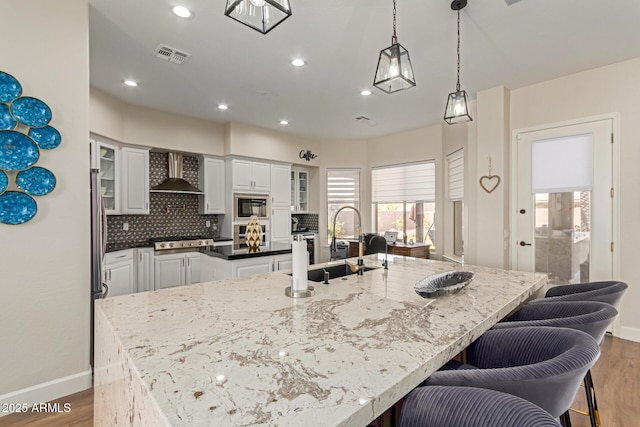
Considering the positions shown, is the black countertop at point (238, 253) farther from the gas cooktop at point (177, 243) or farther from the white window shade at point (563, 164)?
the white window shade at point (563, 164)

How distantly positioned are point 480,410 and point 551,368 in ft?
0.89

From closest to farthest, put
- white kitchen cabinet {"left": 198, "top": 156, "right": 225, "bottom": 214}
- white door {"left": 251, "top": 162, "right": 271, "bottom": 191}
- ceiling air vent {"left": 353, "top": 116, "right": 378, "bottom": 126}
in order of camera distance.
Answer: ceiling air vent {"left": 353, "top": 116, "right": 378, "bottom": 126} < white kitchen cabinet {"left": 198, "top": 156, "right": 225, "bottom": 214} < white door {"left": 251, "top": 162, "right": 271, "bottom": 191}

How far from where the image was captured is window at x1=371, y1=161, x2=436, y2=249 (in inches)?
219

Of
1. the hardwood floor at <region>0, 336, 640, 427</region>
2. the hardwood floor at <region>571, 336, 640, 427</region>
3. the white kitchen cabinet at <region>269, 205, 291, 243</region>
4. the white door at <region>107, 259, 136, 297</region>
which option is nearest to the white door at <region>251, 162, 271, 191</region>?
the white kitchen cabinet at <region>269, 205, 291, 243</region>


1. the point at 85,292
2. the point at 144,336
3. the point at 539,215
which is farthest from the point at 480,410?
the point at 539,215

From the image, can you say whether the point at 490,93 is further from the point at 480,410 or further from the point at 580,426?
the point at 480,410

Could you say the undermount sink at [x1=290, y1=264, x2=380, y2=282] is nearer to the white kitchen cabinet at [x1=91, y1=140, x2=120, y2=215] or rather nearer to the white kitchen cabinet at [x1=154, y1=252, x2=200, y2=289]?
the white kitchen cabinet at [x1=154, y1=252, x2=200, y2=289]

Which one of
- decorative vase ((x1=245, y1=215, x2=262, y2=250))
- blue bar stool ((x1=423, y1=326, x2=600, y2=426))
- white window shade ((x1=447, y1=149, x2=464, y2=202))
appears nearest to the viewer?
blue bar stool ((x1=423, y1=326, x2=600, y2=426))

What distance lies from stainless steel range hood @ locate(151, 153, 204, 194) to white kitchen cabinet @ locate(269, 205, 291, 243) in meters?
1.36

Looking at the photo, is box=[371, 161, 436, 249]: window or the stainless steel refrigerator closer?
the stainless steel refrigerator

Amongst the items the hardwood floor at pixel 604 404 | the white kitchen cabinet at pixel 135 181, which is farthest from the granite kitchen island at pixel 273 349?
the white kitchen cabinet at pixel 135 181

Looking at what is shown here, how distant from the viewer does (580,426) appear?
6.00 feet

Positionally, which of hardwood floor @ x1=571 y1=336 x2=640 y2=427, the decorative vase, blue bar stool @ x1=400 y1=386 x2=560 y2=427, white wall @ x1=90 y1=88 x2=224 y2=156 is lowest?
hardwood floor @ x1=571 y1=336 x2=640 y2=427

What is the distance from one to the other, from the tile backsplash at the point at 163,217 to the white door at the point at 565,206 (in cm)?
481
